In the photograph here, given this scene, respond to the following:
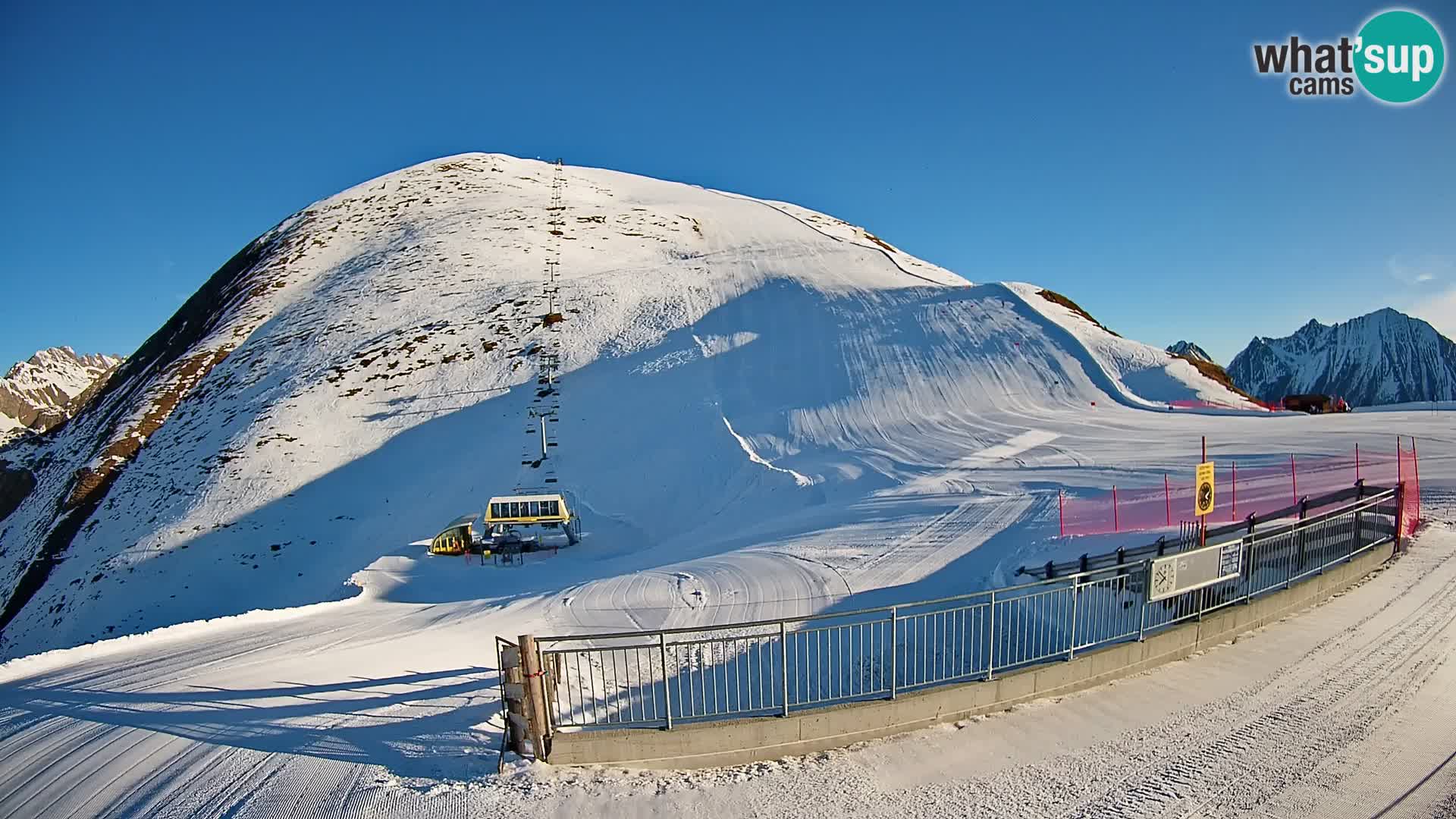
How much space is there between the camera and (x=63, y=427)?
157 ft

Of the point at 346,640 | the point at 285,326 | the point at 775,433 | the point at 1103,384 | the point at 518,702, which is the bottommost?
the point at 346,640

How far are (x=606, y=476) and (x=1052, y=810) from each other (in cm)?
2296

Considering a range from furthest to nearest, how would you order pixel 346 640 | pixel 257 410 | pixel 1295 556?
1. pixel 257 410
2. pixel 346 640
3. pixel 1295 556

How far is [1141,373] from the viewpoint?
1235 inches

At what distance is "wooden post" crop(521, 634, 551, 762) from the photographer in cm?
643

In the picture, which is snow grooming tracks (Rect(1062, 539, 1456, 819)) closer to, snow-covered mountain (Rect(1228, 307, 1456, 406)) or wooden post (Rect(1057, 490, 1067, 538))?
wooden post (Rect(1057, 490, 1067, 538))

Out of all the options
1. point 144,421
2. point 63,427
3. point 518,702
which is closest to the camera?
point 518,702

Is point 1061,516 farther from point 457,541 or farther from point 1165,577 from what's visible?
point 457,541

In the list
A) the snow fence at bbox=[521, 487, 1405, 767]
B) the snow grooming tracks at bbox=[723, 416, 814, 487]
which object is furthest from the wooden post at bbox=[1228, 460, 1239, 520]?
the snow grooming tracks at bbox=[723, 416, 814, 487]

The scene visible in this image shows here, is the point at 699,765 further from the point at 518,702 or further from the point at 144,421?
the point at 144,421

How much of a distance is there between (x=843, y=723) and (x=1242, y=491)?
15220mm

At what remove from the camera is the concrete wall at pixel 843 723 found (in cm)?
669

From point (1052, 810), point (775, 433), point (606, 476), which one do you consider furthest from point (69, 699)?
point (775, 433)

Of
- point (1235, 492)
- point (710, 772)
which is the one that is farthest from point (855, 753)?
point (1235, 492)
